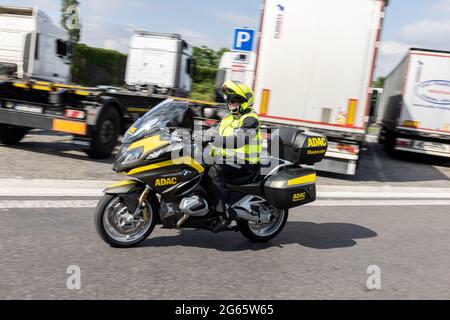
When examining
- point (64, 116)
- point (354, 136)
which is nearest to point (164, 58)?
point (64, 116)

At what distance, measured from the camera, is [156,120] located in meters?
5.06

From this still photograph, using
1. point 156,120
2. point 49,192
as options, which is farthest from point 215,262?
point 49,192

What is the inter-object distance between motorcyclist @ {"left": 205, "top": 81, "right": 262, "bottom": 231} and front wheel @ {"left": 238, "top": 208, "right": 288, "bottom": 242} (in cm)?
35

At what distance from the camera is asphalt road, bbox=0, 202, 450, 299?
4.11 meters

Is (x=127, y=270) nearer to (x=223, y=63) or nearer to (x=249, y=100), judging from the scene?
(x=249, y=100)

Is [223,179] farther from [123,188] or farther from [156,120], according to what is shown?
[123,188]

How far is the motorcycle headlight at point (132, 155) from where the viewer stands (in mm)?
4863

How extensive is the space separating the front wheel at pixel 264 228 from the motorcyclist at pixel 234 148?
0.35 m

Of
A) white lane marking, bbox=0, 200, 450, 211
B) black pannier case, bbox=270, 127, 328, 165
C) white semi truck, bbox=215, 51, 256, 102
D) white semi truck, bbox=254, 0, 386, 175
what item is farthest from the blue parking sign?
black pannier case, bbox=270, 127, 328, 165

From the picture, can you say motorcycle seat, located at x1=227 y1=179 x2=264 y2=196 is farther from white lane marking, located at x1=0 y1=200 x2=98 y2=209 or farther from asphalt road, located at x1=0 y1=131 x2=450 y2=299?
white lane marking, located at x1=0 y1=200 x2=98 y2=209

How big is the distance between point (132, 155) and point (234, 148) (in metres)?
1.03

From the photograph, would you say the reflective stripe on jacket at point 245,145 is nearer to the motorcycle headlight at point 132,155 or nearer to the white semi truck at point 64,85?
the motorcycle headlight at point 132,155

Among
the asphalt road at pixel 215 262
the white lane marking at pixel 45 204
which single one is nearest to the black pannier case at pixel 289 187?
the asphalt road at pixel 215 262

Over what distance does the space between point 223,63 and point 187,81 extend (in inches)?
67.3
